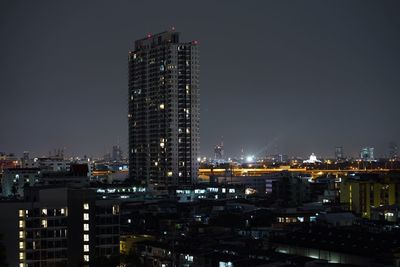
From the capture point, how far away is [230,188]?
42531 millimetres

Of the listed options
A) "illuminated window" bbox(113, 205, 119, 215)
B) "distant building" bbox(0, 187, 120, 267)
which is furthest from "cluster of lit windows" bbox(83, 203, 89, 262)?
"illuminated window" bbox(113, 205, 119, 215)

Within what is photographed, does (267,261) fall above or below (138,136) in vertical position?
below

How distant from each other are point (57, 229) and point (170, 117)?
96.2 feet

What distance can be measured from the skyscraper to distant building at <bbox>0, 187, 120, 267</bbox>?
27432 mm

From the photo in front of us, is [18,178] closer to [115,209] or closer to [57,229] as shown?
[115,209]

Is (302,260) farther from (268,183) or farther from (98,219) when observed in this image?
(268,183)

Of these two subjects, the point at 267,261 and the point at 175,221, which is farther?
the point at 175,221

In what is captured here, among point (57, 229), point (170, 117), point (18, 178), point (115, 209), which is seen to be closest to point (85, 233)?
point (57, 229)

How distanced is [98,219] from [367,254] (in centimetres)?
712

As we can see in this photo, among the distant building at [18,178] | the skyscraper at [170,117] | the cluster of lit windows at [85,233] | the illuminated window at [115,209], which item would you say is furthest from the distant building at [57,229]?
the skyscraper at [170,117]

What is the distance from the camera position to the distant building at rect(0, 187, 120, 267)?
17094 millimetres

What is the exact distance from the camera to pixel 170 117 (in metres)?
46.4

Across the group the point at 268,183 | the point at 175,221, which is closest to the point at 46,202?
the point at 175,221

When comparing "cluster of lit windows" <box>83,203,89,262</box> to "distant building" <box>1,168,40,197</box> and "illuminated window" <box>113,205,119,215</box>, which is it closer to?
"illuminated window" <box>113,205,119,215</box>
